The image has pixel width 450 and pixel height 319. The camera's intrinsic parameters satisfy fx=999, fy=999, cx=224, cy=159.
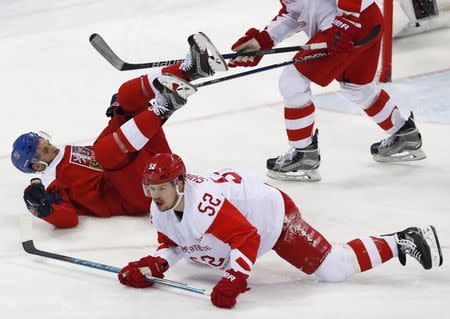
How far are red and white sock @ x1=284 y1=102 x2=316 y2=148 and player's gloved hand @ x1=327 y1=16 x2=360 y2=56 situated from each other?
298mm

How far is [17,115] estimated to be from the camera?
16.4 ft

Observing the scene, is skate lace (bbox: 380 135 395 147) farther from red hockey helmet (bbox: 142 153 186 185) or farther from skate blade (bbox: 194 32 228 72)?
red hockey helmet (bbox: 142 153 186 185)

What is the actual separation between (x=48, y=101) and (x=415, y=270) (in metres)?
2.61

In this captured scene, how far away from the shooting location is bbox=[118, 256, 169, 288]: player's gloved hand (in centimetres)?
299

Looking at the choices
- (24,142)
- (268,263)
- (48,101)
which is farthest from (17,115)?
(268,263)

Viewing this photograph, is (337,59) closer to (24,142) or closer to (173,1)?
(24,142)

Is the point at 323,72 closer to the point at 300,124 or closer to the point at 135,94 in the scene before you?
the point at 300,124

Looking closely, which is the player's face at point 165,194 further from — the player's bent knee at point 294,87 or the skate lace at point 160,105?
the player's bent knee at point 294,87

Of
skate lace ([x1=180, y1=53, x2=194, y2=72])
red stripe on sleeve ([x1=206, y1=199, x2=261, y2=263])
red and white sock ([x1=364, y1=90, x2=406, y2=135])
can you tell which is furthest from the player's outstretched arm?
red and white sock ([x1=364, y1=90, x2=406, y2=135])

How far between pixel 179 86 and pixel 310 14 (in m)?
0.76

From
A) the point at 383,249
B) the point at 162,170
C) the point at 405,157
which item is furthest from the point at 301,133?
the point at 162,170

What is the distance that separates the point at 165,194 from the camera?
9.33 ft

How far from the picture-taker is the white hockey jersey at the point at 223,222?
9.34 ft

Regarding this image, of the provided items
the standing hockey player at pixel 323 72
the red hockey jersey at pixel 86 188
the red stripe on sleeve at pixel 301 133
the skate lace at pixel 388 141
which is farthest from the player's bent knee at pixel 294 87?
the red hockey jersey at pixel 86 188
